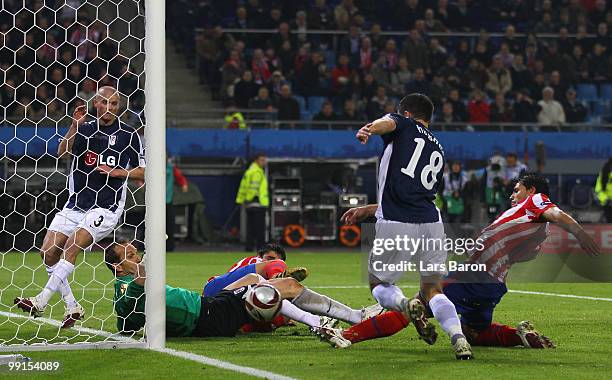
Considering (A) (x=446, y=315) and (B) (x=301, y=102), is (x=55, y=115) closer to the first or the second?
(B) (x=301, y=102)

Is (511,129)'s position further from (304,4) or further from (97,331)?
(97,331)

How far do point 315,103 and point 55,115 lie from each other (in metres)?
7.81


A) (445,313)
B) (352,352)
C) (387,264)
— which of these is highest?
(387,264)

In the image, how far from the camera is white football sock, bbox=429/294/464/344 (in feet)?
24.4

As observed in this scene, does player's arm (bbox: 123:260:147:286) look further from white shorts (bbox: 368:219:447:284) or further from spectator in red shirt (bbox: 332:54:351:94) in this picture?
spectator in red shirt (bbox: 332:54:351:94)

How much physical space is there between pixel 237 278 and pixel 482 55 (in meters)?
19.6

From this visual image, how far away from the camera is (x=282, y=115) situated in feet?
80.1

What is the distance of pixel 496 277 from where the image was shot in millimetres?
8312

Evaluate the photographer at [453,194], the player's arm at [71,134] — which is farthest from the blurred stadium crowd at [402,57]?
the player's arm at [71,134]

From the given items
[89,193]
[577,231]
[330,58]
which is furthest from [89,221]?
[330,58]

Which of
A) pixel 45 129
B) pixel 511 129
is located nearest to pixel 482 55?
pixel 511 129

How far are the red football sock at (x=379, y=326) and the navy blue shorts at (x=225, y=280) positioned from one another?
1391 mm

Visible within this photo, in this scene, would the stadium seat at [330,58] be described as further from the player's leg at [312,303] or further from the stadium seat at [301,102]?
the player's leg at [312,303]

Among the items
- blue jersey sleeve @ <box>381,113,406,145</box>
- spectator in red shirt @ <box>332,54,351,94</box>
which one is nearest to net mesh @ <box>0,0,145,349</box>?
blue jersey sleeve @ <box>381,113,406,145</box>
